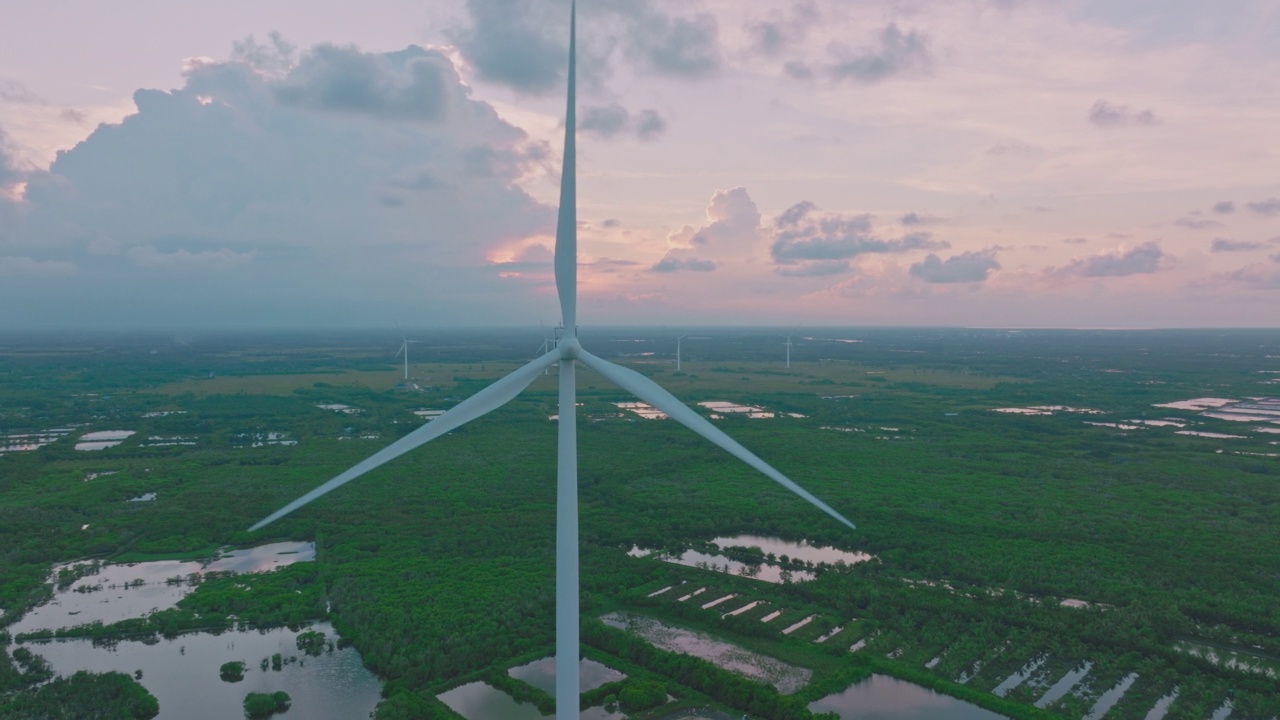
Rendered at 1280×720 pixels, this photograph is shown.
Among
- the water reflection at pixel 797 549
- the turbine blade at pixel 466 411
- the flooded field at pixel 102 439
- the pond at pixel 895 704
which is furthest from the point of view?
the flooded field at pixel 102 439

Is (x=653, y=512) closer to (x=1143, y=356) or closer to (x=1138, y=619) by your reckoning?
(x=1138, y=619)

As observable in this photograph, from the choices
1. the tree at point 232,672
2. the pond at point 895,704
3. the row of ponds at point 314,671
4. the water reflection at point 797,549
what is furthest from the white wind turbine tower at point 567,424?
the water reflection at point 797,549

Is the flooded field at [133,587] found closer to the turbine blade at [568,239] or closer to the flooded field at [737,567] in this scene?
the flooded field at [737,567]

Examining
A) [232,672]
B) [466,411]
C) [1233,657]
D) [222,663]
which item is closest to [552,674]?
[232,672]

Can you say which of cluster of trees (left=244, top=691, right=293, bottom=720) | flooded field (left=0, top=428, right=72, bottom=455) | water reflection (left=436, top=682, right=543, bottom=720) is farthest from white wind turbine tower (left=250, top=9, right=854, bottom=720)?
flooded field (left=0, top=428, right=72, bottom=455)

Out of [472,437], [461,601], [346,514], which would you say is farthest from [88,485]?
[461,601]

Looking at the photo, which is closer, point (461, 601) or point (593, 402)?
point (461, 601)
